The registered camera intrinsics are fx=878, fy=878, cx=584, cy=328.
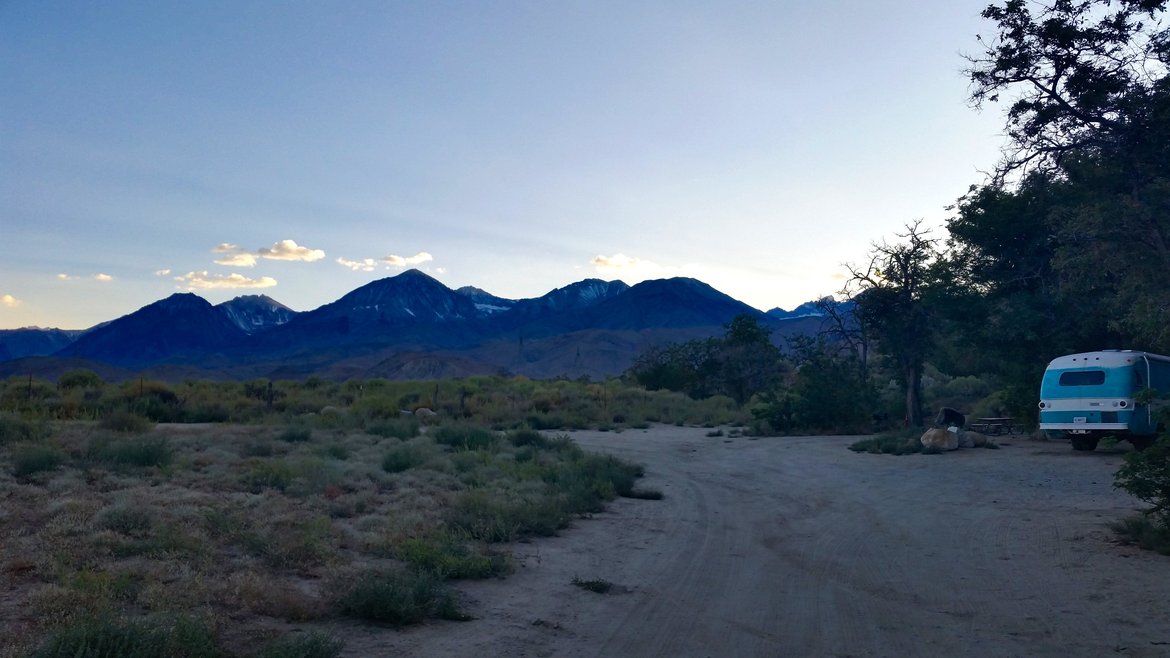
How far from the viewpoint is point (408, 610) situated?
7.40 m

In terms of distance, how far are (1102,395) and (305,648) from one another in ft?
68.8

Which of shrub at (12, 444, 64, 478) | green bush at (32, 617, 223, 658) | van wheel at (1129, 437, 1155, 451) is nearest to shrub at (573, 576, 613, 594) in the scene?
green bush at (32, 617, 223, 658)

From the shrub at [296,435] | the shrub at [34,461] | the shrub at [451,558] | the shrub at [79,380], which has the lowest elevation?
the shrub at [451,558]

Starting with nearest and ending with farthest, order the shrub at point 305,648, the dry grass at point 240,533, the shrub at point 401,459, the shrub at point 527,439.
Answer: the shrub at point 305,648, the dry grass at point 240,533, the shrub at point 401,459, the shrub at point 527,439

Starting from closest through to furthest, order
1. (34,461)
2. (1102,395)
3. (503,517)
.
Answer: (503,517)
(34,461)
(1102,395)

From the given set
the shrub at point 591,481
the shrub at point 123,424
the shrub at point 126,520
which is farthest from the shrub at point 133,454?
the shrub at point 591,481

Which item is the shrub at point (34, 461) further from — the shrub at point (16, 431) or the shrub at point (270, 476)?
the shrub at point (16, 431)

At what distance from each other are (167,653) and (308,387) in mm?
53678

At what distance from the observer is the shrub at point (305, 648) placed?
Answer: 232 inches

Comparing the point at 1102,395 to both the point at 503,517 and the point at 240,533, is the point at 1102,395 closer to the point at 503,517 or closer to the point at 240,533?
the point at 503,517

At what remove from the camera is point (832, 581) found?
9.27 meters

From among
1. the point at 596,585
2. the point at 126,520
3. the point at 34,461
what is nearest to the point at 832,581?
the point at 596,585

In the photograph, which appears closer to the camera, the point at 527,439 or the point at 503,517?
the point at 503,517

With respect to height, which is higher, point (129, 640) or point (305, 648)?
point (129, 640)
